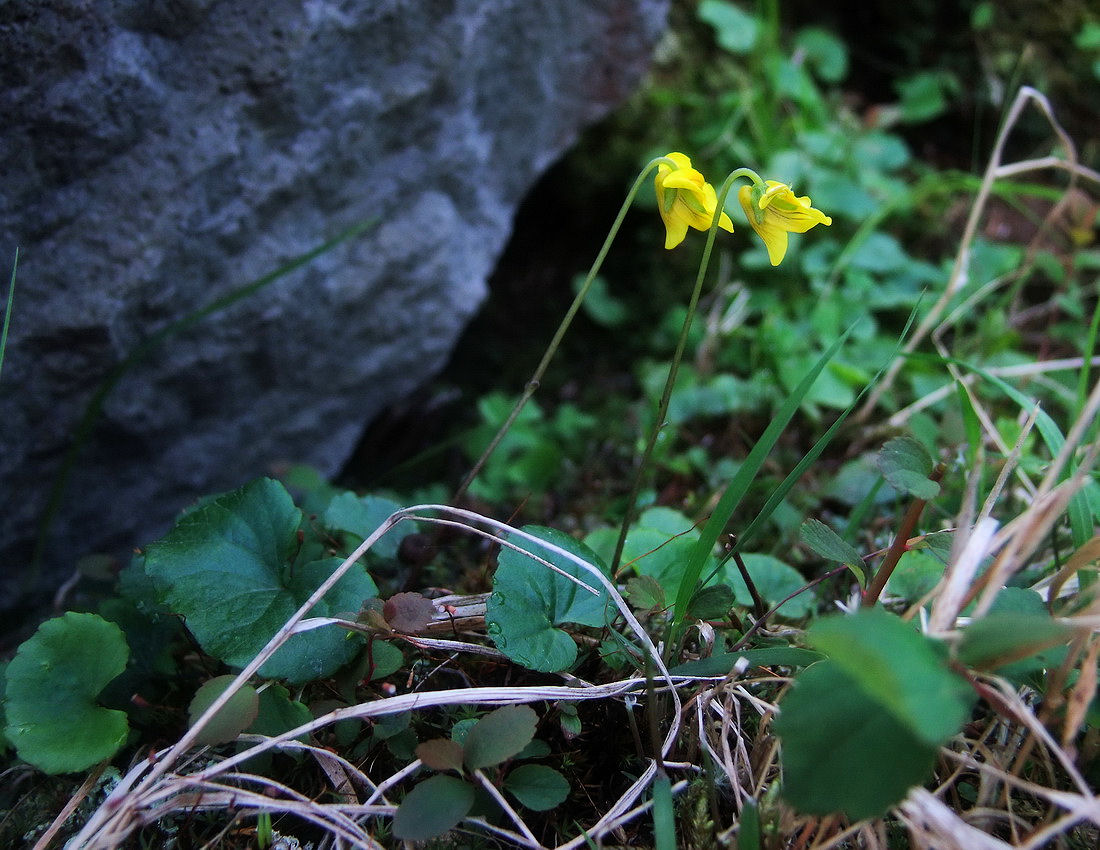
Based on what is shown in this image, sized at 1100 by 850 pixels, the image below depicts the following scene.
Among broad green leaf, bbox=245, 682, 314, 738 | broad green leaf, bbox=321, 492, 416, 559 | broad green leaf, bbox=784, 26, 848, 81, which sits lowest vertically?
broad green leaf, bbox=245, 682, 314, 738

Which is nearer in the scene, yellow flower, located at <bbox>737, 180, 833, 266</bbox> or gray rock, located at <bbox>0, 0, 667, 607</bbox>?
yellow flower, located at <bbox>737, 180, 833, 266</bbox>

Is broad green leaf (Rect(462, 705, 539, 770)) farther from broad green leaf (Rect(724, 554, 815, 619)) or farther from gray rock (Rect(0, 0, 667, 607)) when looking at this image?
gray rock (Rect(0, 0, 667, 607))

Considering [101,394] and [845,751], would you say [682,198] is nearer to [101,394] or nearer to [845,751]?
[845,751]

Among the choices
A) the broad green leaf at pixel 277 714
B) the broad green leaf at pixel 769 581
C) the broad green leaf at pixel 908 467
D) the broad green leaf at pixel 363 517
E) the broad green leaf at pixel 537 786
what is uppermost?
the broad green leaf at pixel 908 467

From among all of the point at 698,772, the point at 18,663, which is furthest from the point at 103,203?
the point at 698,772

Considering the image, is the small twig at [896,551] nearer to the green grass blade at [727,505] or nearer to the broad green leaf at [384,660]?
the green grass blade at [727,505]

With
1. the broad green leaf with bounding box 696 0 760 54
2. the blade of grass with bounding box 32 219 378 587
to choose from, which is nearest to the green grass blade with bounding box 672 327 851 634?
the blade of grass with bounding box 32 219 378 587

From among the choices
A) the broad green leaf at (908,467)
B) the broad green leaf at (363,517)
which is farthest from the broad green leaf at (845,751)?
the broad green leaf at (363,517)
